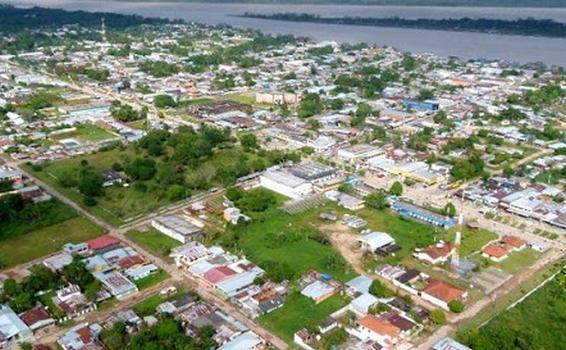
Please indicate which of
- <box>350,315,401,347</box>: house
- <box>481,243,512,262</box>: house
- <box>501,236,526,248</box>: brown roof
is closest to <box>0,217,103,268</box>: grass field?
<box>350,315,401,347</box>: house

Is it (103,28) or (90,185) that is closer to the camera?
(90,185)

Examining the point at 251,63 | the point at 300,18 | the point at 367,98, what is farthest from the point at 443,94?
the point at 300,18

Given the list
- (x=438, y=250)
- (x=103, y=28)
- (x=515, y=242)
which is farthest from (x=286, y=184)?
(x=103, y=28)

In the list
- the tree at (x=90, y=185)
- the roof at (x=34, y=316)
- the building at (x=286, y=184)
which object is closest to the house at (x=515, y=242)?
the building at (x=286, y=184)

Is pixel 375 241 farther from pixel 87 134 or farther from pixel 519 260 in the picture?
pixel 87 134

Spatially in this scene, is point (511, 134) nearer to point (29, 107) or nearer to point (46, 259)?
point (46, 259)

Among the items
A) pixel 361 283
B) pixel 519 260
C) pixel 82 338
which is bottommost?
pixel 82 338
